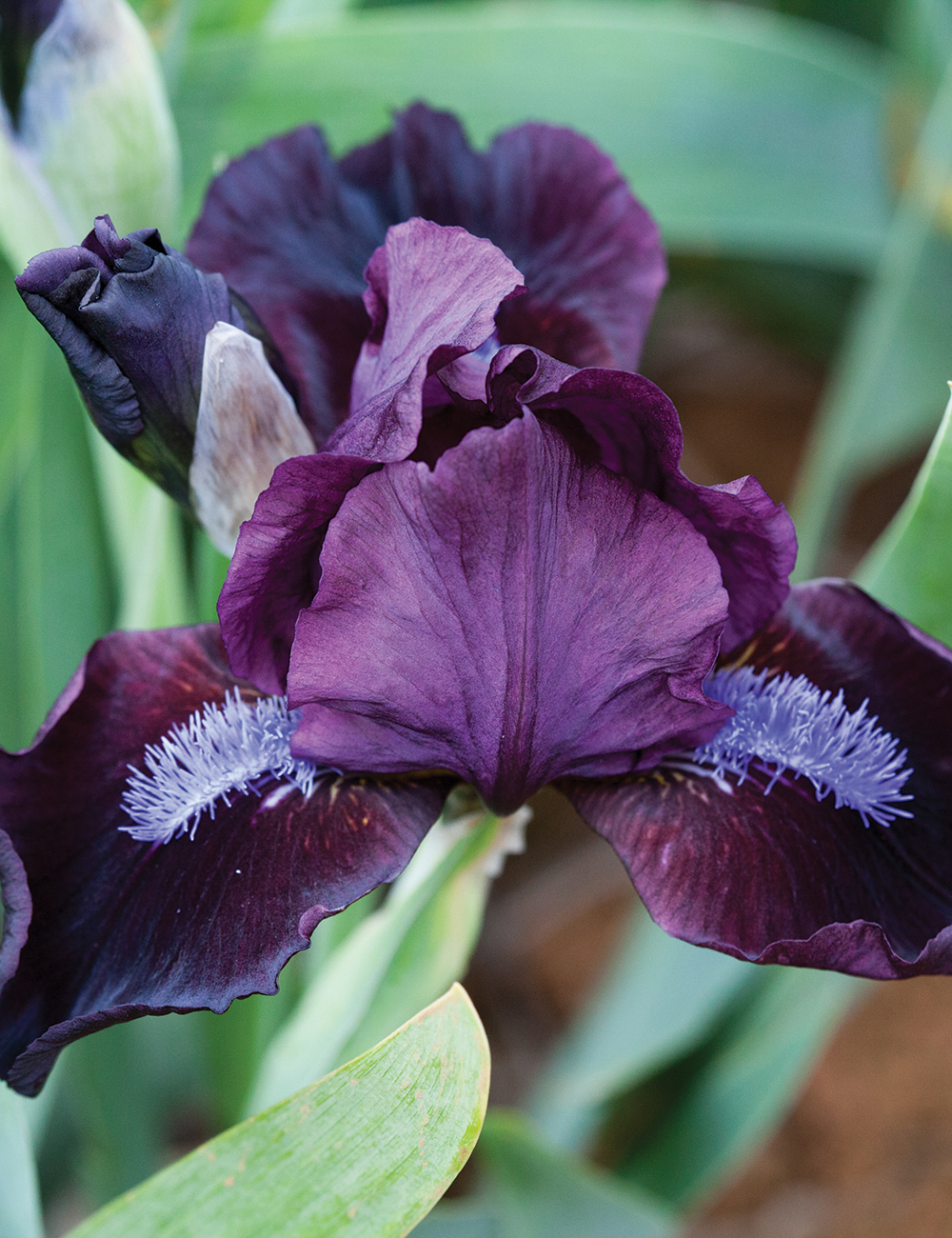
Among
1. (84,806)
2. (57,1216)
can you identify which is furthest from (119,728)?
(57,1216)

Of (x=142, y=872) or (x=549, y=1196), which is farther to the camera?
(x=549, y=1196)

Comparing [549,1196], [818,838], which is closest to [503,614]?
[818,838]

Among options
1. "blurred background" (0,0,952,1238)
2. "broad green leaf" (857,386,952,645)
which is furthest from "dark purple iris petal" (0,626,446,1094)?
"broad green leaf" (857,386,952,645)

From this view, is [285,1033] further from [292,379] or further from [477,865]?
[292,379]

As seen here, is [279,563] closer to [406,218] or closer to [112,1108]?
[406,218]

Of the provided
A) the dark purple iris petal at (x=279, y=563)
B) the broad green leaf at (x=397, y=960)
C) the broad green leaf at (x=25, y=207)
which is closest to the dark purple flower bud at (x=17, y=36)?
the broad green leaf at (x=25, y=207)

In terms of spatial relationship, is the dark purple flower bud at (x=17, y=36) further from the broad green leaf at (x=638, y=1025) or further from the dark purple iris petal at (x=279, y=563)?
the broad green leaf at (x=638, y=1025)

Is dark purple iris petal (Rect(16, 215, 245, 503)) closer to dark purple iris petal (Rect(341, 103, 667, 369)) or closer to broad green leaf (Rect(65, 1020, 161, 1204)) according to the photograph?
dark purple iris petal (Rect(341, 103, 667, 369))
